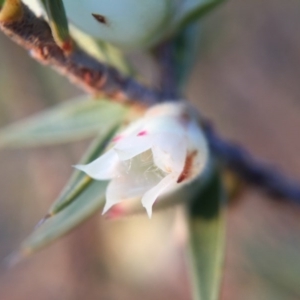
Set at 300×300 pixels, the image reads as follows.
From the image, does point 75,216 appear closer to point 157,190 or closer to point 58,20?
point 157,190

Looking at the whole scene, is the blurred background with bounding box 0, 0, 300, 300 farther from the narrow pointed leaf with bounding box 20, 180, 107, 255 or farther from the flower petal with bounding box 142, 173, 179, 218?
the flower petal with bounding box 142, 173, 179, 218

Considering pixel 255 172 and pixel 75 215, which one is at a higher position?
pixel 75 215

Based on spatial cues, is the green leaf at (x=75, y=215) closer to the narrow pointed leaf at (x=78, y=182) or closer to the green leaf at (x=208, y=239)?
the narrow pointed leaf at (x=78, y=182)

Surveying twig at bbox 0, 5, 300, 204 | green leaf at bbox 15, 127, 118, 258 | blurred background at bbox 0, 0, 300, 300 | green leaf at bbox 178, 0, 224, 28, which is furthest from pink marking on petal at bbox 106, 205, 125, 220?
blurred background at bbox 0, 0, 300, 300

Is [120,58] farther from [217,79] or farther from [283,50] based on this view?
[283,50]

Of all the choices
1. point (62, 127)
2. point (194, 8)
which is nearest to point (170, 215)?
point (62, 127)

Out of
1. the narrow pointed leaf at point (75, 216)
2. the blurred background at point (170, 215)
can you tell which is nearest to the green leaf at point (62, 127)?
the narrow pointed leaf at point (75, 216)

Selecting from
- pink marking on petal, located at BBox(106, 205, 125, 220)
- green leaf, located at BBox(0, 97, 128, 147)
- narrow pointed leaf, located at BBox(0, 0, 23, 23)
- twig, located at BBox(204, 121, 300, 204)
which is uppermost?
narrow pointed leaf, located at BBox(0, 0, 23, 23)

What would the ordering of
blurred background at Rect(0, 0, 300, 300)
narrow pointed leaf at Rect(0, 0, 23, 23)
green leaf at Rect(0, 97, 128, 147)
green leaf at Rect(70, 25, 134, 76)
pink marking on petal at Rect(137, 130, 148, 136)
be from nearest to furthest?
narrow pointed leaf at Rect(0, 0, 23, 23) < pink marking on petal at Rect(137, 130, 148, 136) < green leaf at Rect(70, 25, 134, 76) < green leaf at Rect(0, 97, 128, 147) < blurred background at Rect(0, 0, 300, 300)
